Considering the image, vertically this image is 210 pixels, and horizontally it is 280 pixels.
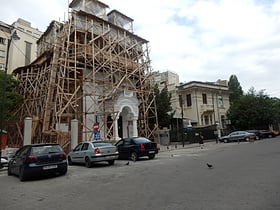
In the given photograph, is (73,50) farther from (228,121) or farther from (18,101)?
(228,121)

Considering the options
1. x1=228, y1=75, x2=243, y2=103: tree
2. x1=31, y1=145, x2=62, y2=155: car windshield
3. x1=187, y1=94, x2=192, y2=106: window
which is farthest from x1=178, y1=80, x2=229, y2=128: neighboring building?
x1=31, y1=145, x2=62, y2=155: car windshield

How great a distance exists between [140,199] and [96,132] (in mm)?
13083

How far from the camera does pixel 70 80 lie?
24609mm

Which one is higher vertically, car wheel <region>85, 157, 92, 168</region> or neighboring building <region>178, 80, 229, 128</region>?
neighboring building <region>178, 80, 229, 128</region>

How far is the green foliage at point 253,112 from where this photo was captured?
1640 inches

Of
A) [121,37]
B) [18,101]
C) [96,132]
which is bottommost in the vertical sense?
[96,132]

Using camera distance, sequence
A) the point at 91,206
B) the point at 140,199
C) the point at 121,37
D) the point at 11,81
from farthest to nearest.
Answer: the point at 121,37 → the point at 11,81 → the point at 140,199 → the point at 91,206

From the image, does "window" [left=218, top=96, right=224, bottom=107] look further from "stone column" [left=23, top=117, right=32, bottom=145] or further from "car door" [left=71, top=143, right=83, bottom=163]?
"car door" [left=71, top=143, right=83, bottom=163]

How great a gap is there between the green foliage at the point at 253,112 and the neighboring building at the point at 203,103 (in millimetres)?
3024

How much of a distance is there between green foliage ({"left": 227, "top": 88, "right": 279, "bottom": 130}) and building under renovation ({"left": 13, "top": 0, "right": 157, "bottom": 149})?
1910 centimetres

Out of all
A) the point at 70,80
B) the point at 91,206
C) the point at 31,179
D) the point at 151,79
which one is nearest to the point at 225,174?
the point at 91,206

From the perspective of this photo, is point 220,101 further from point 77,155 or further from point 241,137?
point 77,155

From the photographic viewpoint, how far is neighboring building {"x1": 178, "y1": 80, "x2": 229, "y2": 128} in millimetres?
44031

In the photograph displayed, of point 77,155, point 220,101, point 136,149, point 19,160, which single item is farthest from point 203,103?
point 19,160
